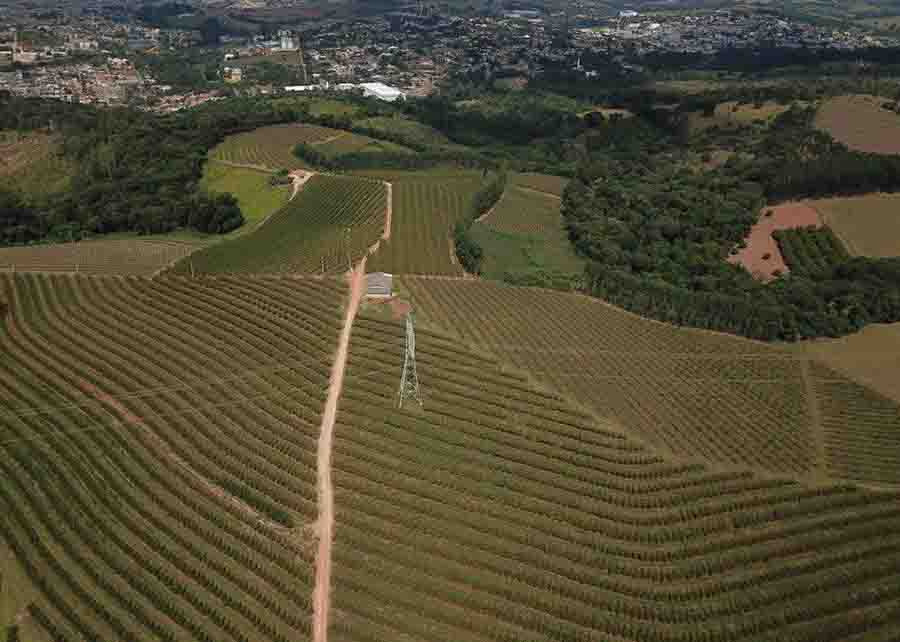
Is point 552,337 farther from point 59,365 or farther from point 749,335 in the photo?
point 59,365

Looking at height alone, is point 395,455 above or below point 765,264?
above

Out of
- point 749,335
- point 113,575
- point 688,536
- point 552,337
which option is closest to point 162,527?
point 113,575

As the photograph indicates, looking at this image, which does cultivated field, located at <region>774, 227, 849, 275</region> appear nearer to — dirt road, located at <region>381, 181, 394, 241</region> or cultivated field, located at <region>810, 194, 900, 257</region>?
cultivated field, located at <region>810, 194, 900, 257</region>

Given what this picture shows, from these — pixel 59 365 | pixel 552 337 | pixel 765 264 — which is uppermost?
pixel 59 365

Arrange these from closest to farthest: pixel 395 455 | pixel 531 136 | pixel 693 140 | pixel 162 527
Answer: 1. pixel 162 527
2. pixel 395 455
3. pixel 693 140
4. pixel 531 136

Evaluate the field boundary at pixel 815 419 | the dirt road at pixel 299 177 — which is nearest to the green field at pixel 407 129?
the dirt road at pixel 299 177

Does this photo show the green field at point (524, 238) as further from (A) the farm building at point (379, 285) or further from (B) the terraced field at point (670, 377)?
(A) the farm building at point (379, 285)
